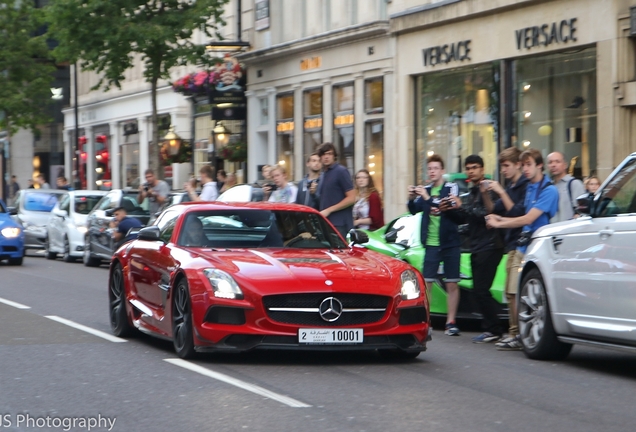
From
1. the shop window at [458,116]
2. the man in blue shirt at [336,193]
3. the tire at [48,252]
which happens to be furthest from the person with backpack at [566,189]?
the tire at [48,252]

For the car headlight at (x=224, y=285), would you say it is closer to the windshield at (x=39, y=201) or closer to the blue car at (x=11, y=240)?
the blue car at (x=11, y=240)

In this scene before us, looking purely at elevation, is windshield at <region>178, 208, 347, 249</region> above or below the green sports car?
above

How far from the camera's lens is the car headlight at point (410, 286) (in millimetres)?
10461

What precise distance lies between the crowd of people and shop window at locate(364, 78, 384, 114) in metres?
17.7

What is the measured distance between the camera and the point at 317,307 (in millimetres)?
10078

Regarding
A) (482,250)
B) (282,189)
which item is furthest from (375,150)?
(482,250)

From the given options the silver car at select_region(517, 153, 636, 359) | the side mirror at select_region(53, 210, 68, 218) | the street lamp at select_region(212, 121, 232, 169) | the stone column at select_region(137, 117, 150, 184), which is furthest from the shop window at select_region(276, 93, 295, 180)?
the silver car at select_region(517, 153, 636, 359)

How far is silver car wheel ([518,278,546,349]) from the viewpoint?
11.1m

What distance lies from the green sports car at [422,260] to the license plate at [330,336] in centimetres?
287

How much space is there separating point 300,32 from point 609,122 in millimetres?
14678

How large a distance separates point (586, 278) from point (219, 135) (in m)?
31.2

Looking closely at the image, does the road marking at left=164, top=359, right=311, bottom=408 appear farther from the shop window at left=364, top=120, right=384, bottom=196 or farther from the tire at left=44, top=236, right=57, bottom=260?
the shop window at left=364, top=120, right=384, bottom=196

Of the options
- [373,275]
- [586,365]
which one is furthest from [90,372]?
[586,365]

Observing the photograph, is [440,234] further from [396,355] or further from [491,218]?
[396,355]
